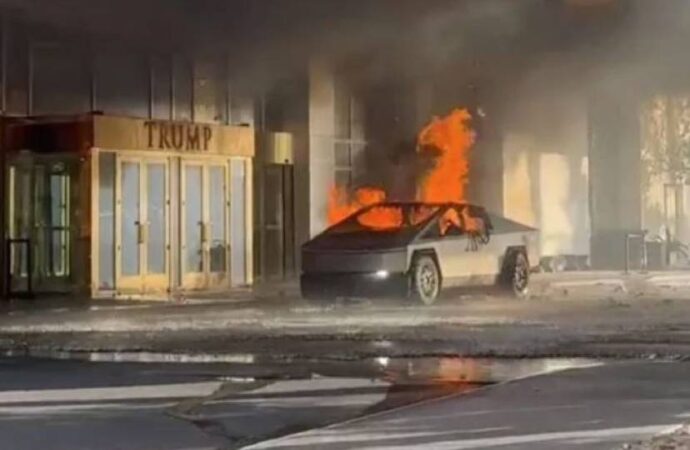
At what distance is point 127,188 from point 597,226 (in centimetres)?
1614

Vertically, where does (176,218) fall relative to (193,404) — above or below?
above

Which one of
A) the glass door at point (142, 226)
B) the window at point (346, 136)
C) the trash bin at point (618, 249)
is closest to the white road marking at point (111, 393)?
the glass door at point (142, 226)

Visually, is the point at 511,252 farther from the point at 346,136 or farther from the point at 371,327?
the point at 346,136

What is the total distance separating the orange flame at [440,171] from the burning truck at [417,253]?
436 cm

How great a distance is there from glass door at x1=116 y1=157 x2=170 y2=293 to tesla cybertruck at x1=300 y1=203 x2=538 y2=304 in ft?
16.1

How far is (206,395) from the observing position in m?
10.9

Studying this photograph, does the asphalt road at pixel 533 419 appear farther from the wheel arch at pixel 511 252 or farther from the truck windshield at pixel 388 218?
the wheel arch at pixel 511 252

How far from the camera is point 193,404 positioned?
10375 millimetres

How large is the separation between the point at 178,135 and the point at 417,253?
22.0ft

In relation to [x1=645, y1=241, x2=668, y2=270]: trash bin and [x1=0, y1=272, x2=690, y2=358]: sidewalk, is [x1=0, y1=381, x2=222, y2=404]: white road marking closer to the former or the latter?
[x1=0, y1=272, x2=690, y2=358]: sidewalk

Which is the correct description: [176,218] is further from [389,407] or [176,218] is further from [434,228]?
[389,407]

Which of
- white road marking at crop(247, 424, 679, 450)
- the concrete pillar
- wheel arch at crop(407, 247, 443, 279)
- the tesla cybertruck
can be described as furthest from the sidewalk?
the concrete pillar

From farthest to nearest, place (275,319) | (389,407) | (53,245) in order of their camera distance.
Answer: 1. (53,245)
2. (275,319)
3. (389,407)

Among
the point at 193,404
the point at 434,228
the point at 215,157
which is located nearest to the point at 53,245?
the point at 215,157
